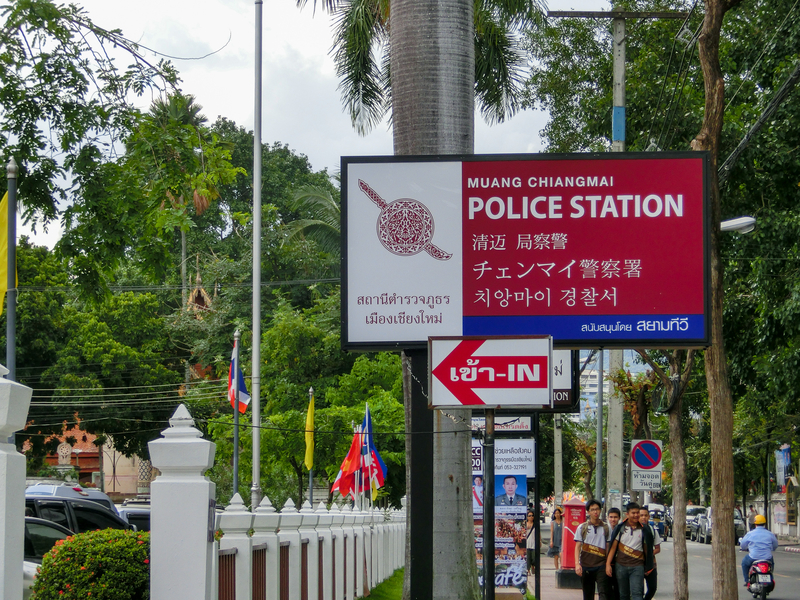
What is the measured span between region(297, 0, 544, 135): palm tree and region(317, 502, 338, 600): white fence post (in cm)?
1009

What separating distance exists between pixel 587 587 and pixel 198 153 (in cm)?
898

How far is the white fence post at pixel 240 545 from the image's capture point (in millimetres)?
9125

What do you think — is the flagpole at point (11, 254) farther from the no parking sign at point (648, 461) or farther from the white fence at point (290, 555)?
the no parking sign at point (648, 461)

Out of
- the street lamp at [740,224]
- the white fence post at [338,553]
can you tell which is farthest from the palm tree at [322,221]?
the street lamp at [740,224]

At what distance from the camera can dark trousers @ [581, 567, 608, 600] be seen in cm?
1457

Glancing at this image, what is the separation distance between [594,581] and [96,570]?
9953mm

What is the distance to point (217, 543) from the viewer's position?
819 cm

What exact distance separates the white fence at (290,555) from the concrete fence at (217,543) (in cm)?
1

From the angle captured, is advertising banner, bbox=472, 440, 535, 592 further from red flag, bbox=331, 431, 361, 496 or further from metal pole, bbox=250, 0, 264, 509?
metal pole, bbox=250, 0, 264, 509

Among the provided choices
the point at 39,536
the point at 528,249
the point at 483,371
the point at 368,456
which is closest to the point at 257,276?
the point at 368,456

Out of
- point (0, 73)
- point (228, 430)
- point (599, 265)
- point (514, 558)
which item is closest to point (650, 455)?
point (514, 558)

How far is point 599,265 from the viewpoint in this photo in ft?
32.7

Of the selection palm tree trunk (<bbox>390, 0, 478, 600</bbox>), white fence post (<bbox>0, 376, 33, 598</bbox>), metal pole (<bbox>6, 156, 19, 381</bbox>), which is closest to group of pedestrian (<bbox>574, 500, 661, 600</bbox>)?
palm tree trunk (<bbox>390, 0, 478, 600</bbox>)

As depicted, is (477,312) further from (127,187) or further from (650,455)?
(650,455)
